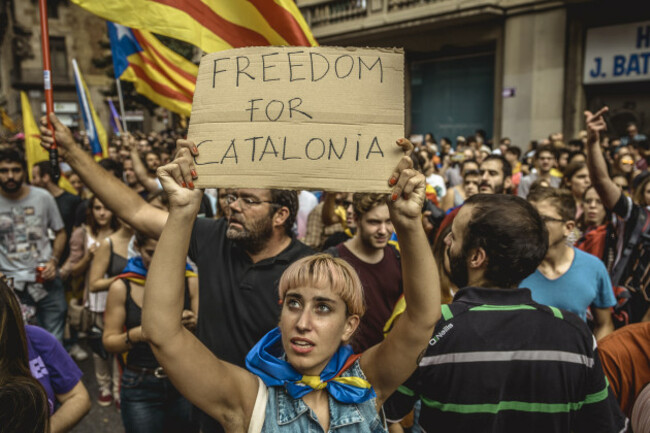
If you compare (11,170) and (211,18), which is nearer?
(211,18)

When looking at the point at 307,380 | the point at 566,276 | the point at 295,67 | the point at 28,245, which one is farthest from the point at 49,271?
the point at 566,276

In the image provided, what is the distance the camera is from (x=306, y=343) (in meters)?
1.59

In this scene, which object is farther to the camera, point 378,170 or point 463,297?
point 463,297

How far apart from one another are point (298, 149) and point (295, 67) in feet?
0.83

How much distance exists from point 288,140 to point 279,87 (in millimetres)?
166

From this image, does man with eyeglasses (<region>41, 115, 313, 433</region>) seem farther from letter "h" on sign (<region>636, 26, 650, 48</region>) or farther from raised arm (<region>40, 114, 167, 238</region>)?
letter "h" on sign (<region>636, 26, 650, 48</region>)

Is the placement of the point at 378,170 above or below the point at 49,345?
above

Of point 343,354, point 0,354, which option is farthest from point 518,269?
point 0,354

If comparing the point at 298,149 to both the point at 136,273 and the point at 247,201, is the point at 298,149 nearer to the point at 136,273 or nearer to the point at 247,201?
the point at 247,201

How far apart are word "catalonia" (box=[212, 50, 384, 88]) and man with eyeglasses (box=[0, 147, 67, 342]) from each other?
3.49 metres

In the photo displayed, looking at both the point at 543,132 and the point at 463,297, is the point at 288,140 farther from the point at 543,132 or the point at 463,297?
the point at 543,132

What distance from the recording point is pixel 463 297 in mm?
1788

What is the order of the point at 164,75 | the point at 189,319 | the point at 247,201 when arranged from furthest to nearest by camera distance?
1. the point at 164,75
2. the point at 189,319
3. the point at 247,201

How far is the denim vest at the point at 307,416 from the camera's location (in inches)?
60.0
